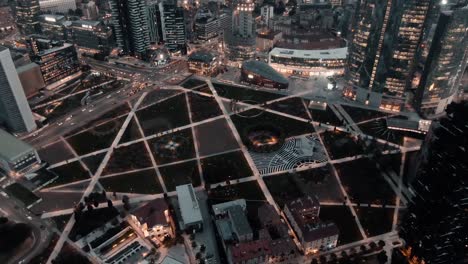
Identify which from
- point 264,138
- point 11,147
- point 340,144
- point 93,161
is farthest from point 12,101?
point 340,144

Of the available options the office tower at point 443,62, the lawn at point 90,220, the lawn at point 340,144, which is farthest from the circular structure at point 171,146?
the office tower at point 443,62

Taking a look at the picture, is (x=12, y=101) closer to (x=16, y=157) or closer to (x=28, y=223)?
(x=16, y=157)

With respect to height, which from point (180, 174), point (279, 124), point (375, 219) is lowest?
point (375, 219)

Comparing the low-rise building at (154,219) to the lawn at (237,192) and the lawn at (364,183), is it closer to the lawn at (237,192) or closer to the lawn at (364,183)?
the lawn at (237,192)

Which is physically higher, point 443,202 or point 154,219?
point 443,202

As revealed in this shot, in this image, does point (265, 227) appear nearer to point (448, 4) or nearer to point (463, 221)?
point (463, 221)

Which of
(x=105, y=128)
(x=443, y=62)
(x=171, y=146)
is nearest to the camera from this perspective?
(x=171, y=146)

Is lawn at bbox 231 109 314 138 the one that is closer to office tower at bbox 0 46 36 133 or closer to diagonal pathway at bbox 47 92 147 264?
diagonal pathway at bbox 47 92 147 264
